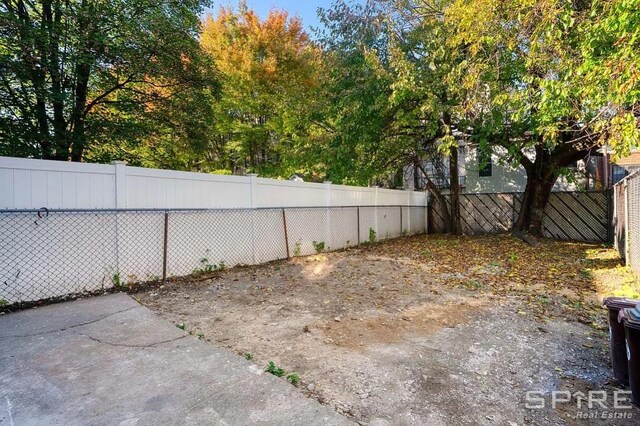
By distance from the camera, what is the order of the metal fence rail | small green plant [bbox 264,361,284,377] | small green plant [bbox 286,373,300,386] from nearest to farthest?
1. small green plant [bbox 286,373,300,386]
2. small green plant [bbox 264,361,284,377]
3. the metal fence rail

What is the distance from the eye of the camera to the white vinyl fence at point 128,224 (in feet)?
12.3

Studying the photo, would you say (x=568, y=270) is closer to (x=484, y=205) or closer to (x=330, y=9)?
(x=484, y=205)

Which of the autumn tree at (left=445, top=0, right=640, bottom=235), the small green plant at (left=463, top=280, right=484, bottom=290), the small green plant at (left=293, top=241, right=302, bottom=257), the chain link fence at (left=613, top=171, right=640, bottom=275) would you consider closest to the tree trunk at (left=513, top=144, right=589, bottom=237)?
the autumn tree at (left=445, top=0, right=640, bottom=235)

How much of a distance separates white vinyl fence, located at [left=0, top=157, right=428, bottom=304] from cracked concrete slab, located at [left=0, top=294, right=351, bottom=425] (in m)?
0.93

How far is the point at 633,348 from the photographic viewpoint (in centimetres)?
203

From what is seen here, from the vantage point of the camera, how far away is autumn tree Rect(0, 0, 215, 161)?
519cm

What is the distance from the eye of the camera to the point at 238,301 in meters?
4.25

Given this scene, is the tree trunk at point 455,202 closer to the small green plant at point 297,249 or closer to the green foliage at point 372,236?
the green foliage at point 372,236

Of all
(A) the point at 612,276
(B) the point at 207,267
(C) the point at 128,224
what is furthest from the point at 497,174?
(C) the point at 128,224

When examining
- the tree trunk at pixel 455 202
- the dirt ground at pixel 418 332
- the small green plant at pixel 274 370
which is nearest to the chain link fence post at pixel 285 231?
the dirt ground at pixel 418 332

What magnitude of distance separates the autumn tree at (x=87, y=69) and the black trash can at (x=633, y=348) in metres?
7.42

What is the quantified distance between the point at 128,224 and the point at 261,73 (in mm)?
9872

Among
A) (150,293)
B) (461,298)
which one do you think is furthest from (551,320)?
(150,293)

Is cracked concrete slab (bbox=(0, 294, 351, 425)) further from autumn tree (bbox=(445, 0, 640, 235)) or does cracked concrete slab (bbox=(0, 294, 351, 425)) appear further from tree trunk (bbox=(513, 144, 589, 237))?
tree trunk (bbox=(513, 144, 589, 237))
